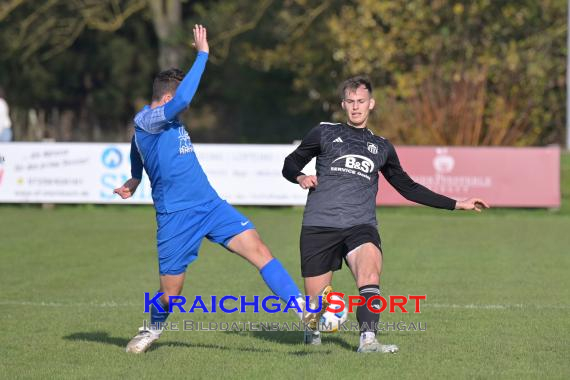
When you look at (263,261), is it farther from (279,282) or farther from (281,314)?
(281,314)

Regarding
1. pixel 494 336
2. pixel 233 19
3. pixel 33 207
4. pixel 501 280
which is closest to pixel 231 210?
pixel 494 336

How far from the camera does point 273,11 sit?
4056 cm

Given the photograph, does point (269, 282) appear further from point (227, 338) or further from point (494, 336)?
point (494, 336)

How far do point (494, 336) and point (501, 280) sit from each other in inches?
143

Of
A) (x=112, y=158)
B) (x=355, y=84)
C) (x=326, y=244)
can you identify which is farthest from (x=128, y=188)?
(x=112, y=158)

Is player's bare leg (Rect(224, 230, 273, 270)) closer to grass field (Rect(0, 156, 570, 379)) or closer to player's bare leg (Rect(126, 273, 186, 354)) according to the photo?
player's bare leg (Rect(126, 273, 186, 354))

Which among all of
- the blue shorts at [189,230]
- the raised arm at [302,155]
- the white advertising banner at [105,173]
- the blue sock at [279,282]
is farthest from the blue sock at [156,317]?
the white advertising banner at [105,173]

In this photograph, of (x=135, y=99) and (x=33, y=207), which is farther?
(x=135, y=99)

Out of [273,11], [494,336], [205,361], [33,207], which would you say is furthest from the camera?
[273,11]

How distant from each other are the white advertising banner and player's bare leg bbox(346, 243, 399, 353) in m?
12.6

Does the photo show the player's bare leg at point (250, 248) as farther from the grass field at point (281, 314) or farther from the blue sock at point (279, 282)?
the grass field at point (281, 314)

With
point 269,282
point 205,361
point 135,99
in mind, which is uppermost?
point 135,99

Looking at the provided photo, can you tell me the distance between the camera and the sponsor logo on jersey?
24.9ft

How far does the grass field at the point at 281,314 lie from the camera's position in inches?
284
